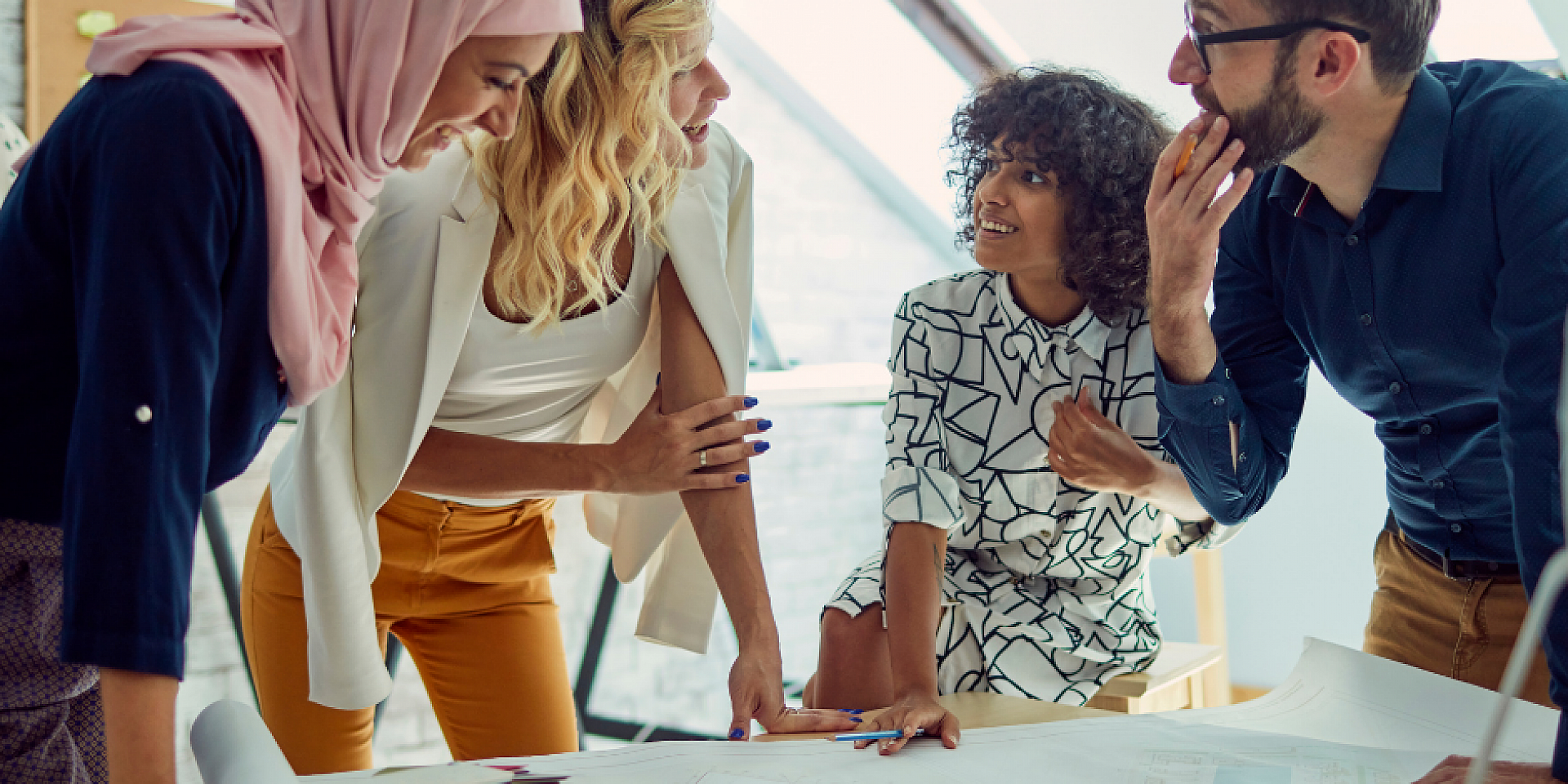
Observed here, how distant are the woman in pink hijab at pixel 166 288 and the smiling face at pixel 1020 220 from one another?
83 centimetres

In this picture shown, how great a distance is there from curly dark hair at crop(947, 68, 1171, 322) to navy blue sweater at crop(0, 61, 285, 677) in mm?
1168

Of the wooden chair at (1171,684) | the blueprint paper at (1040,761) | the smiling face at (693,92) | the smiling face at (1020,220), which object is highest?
the smiling face at (693,92)

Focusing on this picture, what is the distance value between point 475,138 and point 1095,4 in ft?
7.63

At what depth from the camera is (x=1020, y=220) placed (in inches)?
63.9

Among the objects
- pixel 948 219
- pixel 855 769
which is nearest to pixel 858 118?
pixel 948 219

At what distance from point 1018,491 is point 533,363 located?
72 cm

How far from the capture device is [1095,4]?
3.13 m

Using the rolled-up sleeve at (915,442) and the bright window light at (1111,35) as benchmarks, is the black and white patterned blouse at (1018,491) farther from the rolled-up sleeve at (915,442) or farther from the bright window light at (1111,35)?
the bright window light at (1111,35)

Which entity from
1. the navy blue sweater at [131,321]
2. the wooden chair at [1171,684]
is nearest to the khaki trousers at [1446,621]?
the wooden chair at [1171,684]

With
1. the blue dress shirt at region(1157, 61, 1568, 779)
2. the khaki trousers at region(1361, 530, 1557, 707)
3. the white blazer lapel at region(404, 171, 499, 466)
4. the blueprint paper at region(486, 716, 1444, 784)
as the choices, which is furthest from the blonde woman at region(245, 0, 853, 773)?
the khaki trousers at region(1361, 530, 1557, 707)

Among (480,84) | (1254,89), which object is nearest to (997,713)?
(1254,89)

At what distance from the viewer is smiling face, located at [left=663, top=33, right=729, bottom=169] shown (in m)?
1.29

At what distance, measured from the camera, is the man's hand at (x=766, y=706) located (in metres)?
1.17

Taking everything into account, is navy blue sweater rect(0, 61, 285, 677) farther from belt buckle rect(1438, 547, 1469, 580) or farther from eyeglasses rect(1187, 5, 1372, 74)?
belt buckle rect(1438, 547, 1469, 580)
